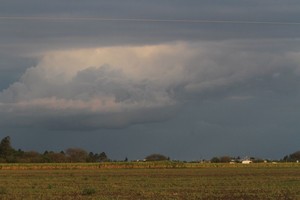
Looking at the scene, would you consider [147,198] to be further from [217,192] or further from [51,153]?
[51,153]

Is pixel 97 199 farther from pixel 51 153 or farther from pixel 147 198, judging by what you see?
pixel 51 153

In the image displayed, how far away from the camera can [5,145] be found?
195000mm

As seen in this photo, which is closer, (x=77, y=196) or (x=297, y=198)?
(x=297, y=198)

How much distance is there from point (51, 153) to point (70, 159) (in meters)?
6.41

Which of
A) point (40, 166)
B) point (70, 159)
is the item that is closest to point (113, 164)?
point (40, 166)

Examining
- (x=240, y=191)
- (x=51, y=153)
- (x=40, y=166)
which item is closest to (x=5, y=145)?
(x=51, y=153)

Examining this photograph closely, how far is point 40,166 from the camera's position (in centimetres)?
13525

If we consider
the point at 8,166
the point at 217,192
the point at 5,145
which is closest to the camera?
the point at 217,192

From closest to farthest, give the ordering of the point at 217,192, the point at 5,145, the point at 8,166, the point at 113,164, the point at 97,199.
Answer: the point at 97,199 < the point at 217,192 < the point at 8,166 < the point at 113,164 < the point at 5,145

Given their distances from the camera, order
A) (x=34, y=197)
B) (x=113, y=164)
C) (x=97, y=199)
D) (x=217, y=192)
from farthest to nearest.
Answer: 1. (x=113, y=164)
2. (x=217, y=192)
3. (x=34, y=197)
4. (x=97, y=199)

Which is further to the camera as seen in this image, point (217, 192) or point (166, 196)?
point (217, 192)

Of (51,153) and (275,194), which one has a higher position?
(51,153)

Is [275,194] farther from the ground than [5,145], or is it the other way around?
[5,145]

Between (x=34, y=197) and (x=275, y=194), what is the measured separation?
13487 millimetres
